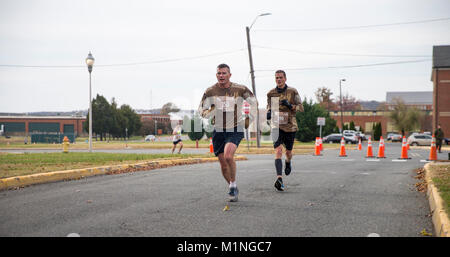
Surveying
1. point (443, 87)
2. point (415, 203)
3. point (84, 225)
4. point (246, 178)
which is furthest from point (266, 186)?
point (443, 87)

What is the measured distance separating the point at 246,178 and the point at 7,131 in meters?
92.3

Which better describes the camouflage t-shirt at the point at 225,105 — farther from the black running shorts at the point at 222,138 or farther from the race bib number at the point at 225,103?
the black running shorts at the point at 222,138

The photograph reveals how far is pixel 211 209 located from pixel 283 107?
3.07 m

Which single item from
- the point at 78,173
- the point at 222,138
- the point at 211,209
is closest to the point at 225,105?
the point at 222,138

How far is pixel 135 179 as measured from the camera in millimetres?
9562

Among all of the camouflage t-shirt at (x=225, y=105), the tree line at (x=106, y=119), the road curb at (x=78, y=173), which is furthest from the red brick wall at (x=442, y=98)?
the camouflage t-shirt at (x=225, y=105)

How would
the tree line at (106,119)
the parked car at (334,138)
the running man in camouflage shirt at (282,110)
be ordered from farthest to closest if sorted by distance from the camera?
the tree line at (106,119) → the parked car at (334,138) → the running man in camouflage shirt at (282,110)

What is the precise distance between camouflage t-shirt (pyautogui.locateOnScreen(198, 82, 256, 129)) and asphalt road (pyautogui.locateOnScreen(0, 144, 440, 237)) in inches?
46.3

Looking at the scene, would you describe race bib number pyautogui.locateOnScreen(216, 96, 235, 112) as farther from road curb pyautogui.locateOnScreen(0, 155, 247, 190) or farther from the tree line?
the tree line

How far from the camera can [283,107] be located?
8312mm

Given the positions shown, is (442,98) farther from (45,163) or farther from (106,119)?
(45,163)

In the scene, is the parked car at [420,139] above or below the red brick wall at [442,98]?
below

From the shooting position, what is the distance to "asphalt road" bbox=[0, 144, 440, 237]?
4.72 m

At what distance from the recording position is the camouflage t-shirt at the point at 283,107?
325 inches
